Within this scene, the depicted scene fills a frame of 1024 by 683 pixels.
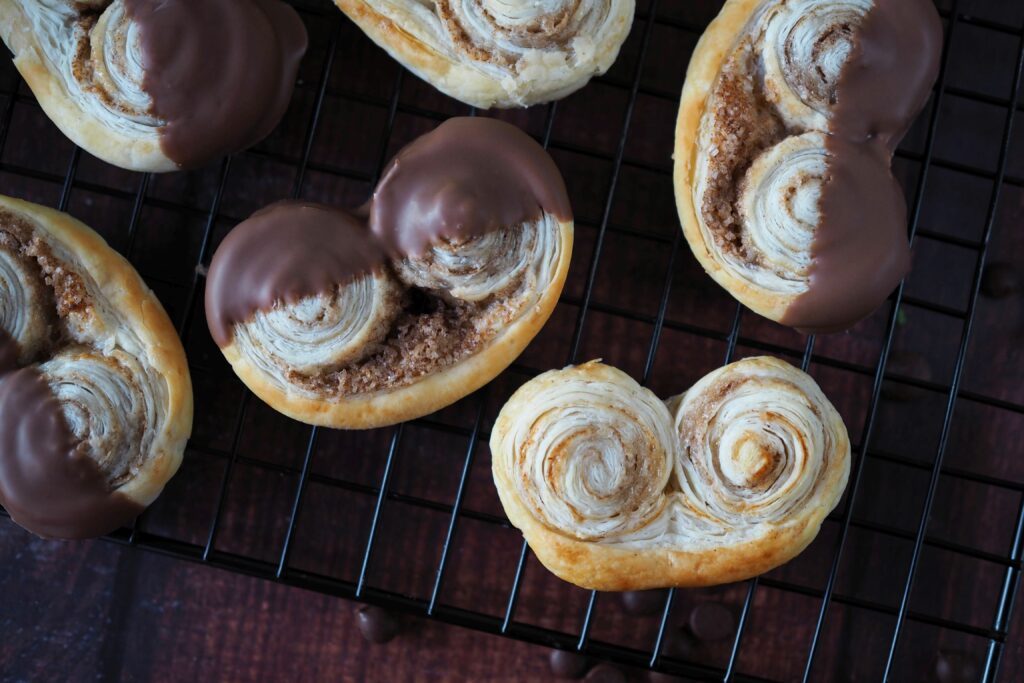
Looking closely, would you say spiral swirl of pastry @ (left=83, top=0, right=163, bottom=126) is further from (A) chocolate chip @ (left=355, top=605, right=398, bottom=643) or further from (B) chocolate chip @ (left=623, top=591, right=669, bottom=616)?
(B) chocolate chip @ (left=623, top=591, right=669, bottom=616)

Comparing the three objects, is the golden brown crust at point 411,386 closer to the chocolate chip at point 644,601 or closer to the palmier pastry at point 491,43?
the palmier pastry at point 491,43

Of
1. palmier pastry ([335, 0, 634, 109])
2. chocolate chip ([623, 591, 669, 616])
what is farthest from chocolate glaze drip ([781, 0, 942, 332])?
chocolate chip ([623, 591, 669, 616])

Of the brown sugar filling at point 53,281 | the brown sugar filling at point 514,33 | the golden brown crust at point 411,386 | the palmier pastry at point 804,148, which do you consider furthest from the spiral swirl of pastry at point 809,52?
the brown sugar filling at point 53,281

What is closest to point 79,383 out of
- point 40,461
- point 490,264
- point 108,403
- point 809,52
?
point 108,403

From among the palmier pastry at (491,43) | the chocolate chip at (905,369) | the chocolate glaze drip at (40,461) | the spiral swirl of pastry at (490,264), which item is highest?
the palmier pastry at (491,43)

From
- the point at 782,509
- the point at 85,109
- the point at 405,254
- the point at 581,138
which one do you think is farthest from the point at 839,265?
the point at 85,109

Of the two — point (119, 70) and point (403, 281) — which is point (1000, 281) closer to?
point (403, 281)

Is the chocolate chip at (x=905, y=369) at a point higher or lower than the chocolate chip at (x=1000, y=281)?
lower
